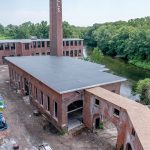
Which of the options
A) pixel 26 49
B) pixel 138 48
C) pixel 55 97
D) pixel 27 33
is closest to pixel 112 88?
pixel 55 97

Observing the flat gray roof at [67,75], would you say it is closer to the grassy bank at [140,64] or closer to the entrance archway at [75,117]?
the entrance archway at [75,117]

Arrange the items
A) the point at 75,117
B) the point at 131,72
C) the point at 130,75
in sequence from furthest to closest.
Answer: the point at 131,72 → the point at 130,75 → the point at 75,117

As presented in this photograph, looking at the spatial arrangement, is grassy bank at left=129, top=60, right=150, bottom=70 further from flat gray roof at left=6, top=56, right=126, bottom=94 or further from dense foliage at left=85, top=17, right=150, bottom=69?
flat gray roof at left=6, top=56, right=126, bottom=94

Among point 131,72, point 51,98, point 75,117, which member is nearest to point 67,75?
point 51,98

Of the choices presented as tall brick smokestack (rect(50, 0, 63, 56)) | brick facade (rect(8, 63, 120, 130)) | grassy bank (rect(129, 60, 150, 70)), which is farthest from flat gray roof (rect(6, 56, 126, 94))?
grassy bank (rect(129, 60, 150, 70))

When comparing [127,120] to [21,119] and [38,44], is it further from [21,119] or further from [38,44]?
[38,44]

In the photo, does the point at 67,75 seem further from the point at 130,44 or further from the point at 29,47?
the point at 130,44
